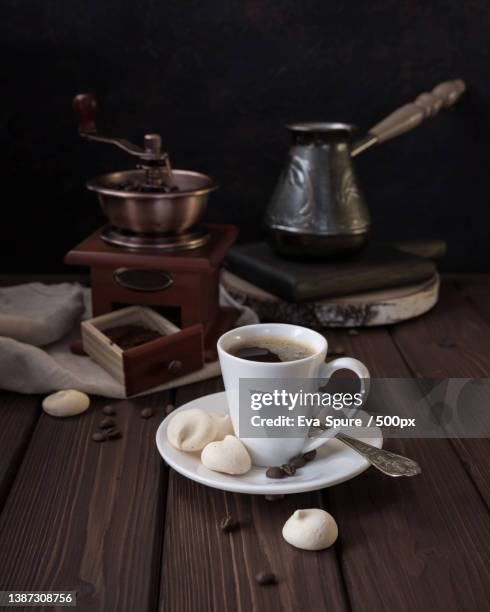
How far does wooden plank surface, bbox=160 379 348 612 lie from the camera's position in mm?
801

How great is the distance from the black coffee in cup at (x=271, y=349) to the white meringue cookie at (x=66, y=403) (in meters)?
0.31

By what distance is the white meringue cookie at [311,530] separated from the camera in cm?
87

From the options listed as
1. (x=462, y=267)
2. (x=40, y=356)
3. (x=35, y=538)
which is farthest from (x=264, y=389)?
(x=462, y=267)

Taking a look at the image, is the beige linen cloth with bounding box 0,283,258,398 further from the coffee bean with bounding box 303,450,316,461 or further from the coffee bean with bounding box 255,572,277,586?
the coffee bean with bounding box 255,572,277,586

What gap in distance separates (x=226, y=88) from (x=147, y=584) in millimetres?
1349

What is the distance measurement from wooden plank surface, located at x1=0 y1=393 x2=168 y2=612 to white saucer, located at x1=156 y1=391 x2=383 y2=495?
6 centimetres

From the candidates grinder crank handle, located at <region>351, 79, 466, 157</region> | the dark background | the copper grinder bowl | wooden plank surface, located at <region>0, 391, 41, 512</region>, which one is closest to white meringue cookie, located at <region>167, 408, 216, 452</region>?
wooden plank surface, located at <region>0, 391, 41, 512</region>

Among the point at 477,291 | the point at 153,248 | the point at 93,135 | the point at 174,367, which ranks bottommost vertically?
the point at 477,291

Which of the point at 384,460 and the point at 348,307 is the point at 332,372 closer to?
the point at 384,460

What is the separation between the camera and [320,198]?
163 centimetres

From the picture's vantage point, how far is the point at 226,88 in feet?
6.22

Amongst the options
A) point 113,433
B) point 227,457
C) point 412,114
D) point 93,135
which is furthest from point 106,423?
point 412,114

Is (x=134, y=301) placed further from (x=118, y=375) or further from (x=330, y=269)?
(x=330, y=269)

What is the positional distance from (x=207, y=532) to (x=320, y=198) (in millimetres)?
890
